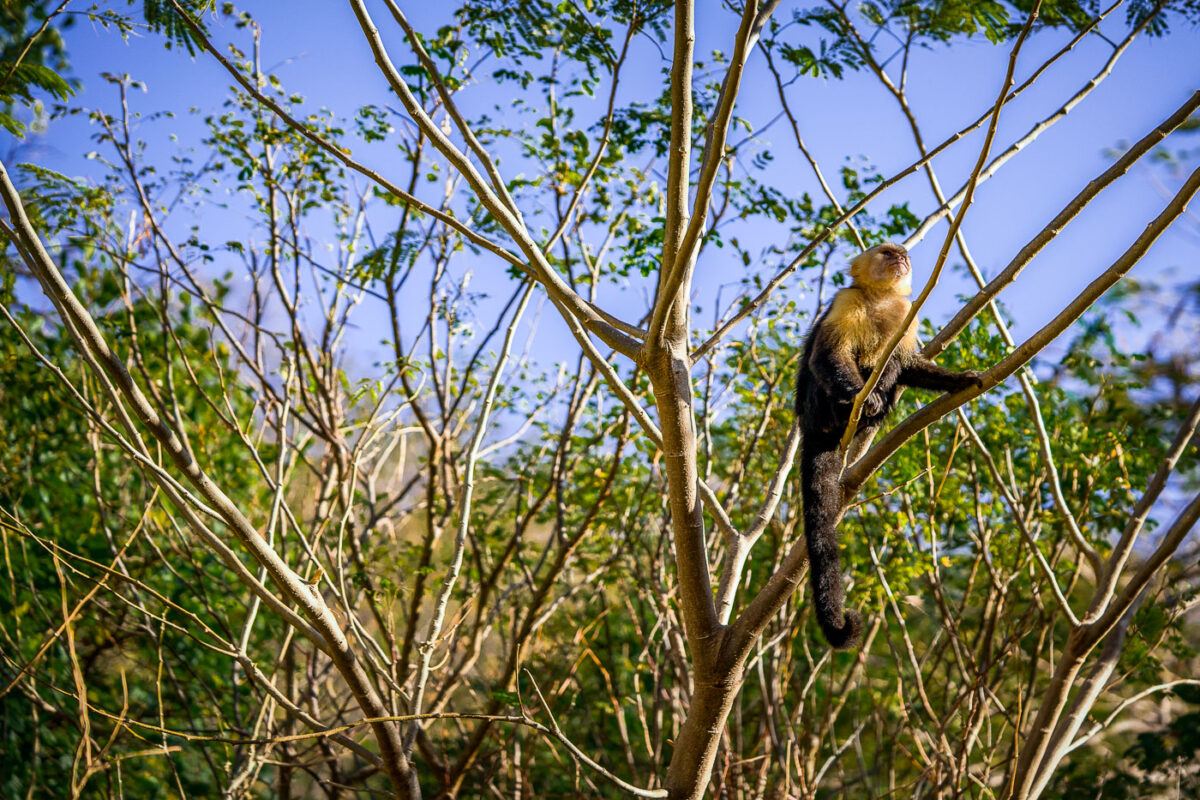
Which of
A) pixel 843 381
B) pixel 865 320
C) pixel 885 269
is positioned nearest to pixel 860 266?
pixel 885 269

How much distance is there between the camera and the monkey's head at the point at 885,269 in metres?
3.66

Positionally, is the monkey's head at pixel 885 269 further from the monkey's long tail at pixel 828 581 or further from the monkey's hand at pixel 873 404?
the monkey's long tail at pixel 828 581

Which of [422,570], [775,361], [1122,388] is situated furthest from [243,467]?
[1122,388]

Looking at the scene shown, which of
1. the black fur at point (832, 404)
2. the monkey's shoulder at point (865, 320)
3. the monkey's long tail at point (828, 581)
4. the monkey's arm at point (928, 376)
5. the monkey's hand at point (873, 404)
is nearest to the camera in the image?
the monkey's long tail at point (828, 581)

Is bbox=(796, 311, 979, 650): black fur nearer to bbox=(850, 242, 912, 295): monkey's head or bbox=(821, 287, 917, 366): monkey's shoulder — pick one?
bbox=(821, 287, 917, 366): monkey's shoulder

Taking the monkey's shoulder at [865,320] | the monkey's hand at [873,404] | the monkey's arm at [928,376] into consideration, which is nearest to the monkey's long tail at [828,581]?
the monkey's hand at [873,404]

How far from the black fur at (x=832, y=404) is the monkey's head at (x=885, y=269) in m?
0.27

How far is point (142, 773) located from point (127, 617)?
1241 mm

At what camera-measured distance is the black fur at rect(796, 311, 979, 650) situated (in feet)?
9.85

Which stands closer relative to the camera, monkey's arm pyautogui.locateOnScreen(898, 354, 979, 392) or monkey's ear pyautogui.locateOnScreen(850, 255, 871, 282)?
monkey's arm pyautogui.locateOnScreen(898, 354, 979, 392)

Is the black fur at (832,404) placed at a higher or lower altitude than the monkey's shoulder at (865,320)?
lower

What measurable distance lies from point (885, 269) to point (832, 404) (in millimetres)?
647

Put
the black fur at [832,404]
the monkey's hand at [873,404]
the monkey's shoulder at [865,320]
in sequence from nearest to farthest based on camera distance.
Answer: the black fur at [832,404] → the monkey's hand at [873,404] → the monkey's shoulder at [865,320]

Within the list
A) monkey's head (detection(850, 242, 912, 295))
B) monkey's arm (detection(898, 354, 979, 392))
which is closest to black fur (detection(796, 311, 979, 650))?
monkey's arm (detection(898, 354, 979, 392))
